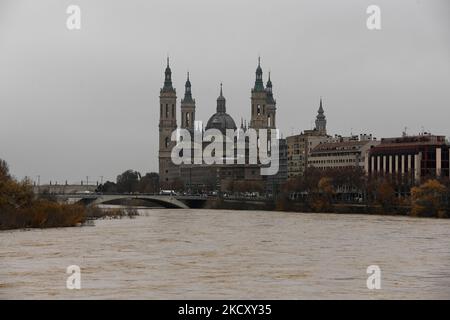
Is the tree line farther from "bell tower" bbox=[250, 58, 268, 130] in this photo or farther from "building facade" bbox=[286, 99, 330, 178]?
"bell tower" bbox=[250, 58, 268, 130]

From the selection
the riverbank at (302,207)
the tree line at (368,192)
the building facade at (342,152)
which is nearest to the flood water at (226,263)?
the tree line at (368,192)

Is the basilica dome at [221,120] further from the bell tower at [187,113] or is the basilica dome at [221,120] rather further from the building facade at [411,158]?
the building facade at [411,158]

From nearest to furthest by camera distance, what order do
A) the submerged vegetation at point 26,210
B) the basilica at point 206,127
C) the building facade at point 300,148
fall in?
the submerged vegetation at point 26,210 < the building facade at point 300,148 < the basilica at point 206,127

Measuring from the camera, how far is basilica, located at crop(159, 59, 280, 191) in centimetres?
11738

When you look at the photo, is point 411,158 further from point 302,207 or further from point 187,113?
point 187,113

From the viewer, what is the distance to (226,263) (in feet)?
89.5

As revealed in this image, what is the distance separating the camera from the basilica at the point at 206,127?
117375mm

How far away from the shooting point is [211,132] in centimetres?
12662

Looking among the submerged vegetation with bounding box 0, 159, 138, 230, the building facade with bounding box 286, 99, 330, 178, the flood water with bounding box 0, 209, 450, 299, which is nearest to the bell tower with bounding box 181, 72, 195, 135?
the building facade with bounding box 286, 99, 330, 178

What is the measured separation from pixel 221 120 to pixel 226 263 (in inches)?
4034

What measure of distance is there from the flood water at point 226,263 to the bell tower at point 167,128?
89480mm

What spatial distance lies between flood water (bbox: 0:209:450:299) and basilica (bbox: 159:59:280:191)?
73630mm
